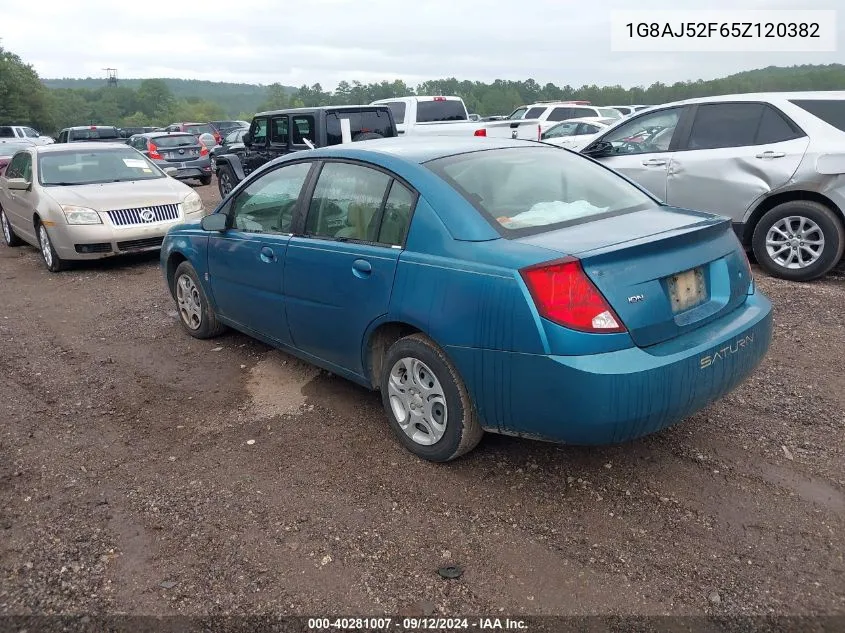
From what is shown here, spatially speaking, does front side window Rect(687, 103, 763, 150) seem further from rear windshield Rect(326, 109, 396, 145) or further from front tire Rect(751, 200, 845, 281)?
rear windshield Rect(326, 109, 396, 145)

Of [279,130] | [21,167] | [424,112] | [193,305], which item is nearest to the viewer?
[193,305]

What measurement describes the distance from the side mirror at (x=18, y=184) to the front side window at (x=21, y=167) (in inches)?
3.2

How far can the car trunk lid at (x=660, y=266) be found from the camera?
2.79 metres

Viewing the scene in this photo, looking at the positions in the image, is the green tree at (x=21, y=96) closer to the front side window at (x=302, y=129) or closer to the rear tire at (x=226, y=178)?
the rear tire at (x=226, y=178)

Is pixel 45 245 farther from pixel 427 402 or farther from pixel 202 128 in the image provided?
pixel 202 128

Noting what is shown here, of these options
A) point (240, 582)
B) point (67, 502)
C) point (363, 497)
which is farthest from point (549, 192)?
point (67, 502)

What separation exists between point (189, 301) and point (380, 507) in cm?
312

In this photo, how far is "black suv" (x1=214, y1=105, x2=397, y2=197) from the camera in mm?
10688

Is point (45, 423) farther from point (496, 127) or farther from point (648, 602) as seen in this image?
point (496, 127)

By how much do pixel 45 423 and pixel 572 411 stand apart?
128 inches

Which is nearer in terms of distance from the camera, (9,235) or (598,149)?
(598,149)

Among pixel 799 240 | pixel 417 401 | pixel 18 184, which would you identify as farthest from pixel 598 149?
pixel 18 184

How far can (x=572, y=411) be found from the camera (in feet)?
9.02

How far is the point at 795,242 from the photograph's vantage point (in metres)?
6.39
